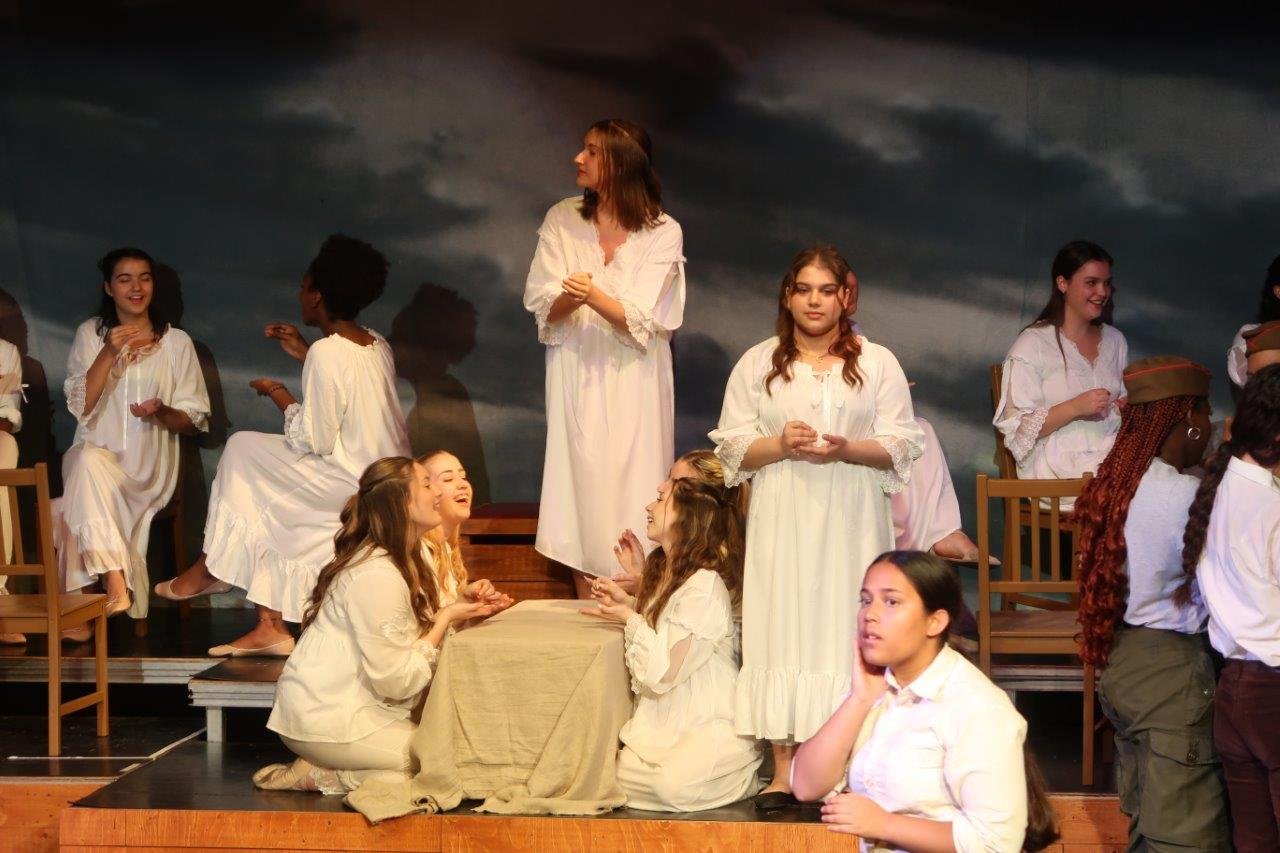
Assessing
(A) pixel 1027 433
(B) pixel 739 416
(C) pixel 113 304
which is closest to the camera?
(B) pixel 739 416

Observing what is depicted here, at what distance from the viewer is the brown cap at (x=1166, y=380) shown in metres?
4.17

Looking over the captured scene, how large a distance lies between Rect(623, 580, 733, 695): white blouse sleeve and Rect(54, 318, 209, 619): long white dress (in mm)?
2779

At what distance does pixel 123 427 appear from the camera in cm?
705

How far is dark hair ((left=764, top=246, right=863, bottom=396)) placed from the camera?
4723mm

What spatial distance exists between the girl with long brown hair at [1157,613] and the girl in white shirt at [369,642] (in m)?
1.82

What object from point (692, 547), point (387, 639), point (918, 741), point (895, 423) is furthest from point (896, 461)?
point (918, 741)

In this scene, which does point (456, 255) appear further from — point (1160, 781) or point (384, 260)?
point (1160, 781)

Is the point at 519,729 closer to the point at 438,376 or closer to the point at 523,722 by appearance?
the point at 523,722

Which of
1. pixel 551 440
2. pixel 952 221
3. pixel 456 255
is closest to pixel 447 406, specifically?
pixel 456 255

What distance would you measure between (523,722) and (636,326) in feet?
5.21

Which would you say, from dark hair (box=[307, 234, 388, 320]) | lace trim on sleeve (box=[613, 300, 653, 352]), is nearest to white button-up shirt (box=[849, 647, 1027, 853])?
lace trim on sleeve (box=[613, 300, 653, 352])

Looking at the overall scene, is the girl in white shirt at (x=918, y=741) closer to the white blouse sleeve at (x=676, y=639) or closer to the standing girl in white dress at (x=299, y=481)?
the white blouse sleeve at (x=676, y=639)

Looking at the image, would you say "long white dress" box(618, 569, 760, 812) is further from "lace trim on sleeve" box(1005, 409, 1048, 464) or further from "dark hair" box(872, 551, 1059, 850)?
"lace trim on sleeve" box(1005, 409, 1048, 464)

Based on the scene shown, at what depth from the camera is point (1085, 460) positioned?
6.61 m
